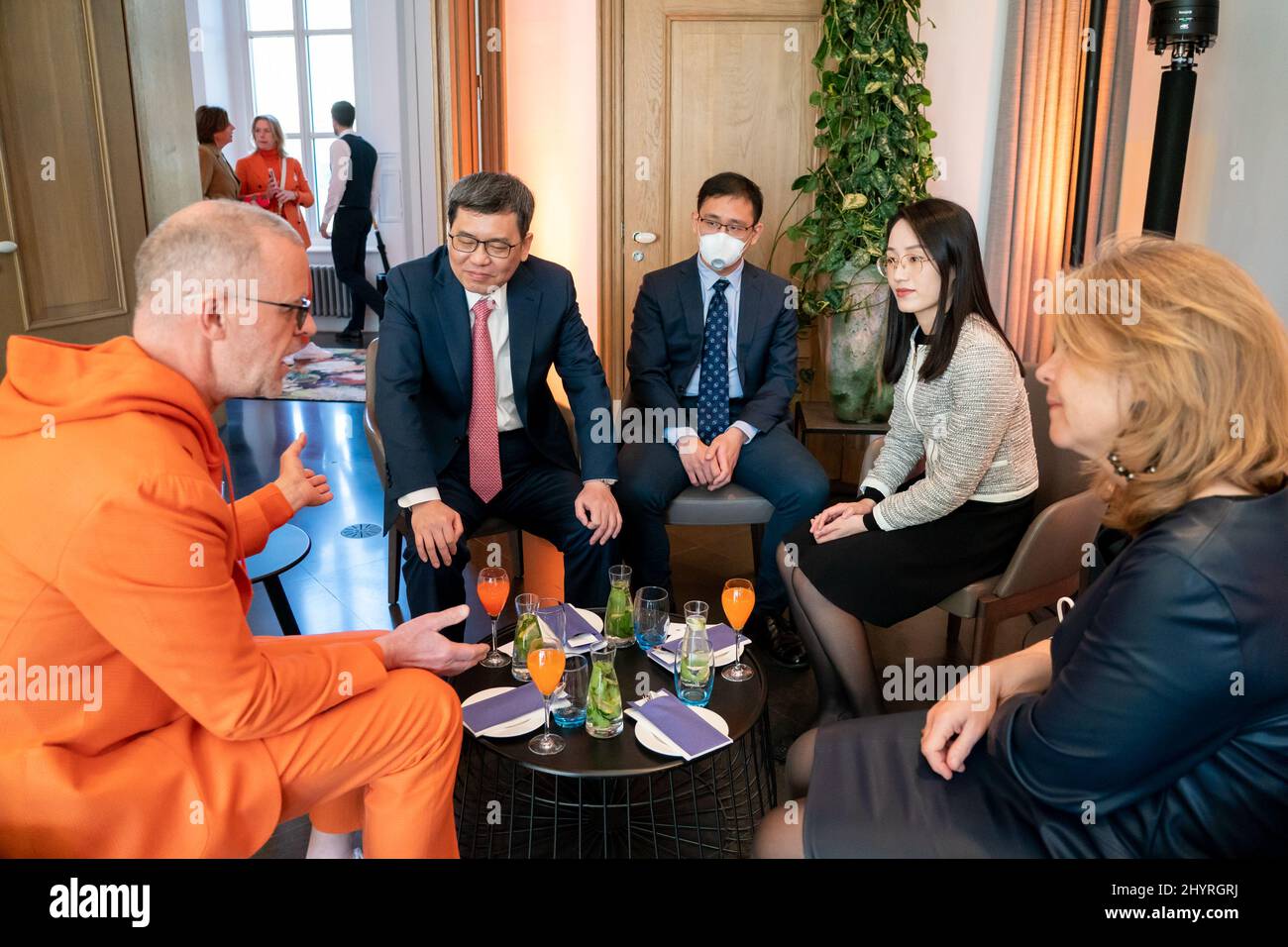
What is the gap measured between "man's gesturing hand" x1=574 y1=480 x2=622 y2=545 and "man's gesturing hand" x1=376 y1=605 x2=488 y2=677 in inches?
43.7

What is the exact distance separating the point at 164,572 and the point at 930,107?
→ 409cm

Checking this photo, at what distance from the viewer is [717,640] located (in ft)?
7.45

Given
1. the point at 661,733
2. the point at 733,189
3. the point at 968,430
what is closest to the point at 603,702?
the point at 661,733

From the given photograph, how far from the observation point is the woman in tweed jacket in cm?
259

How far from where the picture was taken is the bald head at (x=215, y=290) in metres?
1.58

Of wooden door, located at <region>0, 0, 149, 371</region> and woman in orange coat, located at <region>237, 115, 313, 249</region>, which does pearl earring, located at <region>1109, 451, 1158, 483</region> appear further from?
woman in orange coat, located at <region>237, 115, 313, 249</region>

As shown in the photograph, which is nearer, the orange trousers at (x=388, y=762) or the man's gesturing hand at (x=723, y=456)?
the orange trousers at (x=388, y=762)

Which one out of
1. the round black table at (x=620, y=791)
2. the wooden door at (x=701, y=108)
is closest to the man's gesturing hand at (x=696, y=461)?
the round black table at (x=620, y=791)

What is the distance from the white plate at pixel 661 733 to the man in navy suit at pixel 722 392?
3.89ft

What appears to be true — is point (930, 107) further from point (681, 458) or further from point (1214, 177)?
point (681, 458)

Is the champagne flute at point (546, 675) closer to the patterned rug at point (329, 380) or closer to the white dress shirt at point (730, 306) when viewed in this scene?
the white dress shirt at point (730, 306)

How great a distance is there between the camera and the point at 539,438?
10.6ft
